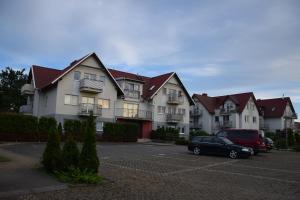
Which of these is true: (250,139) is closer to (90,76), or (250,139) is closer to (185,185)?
(185,185)

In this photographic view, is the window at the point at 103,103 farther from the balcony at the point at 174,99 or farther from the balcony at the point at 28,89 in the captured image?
the balcony at the point at 174,99

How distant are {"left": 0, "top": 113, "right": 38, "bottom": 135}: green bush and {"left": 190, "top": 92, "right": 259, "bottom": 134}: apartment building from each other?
40704 mm

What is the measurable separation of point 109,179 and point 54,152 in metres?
2.27

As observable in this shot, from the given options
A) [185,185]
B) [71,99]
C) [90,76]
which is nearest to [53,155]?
[185,185]

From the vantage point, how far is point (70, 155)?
12445mm

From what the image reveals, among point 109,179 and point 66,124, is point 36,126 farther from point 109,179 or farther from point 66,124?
point 109,179

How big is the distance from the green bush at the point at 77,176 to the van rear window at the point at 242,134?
17743 millimetres

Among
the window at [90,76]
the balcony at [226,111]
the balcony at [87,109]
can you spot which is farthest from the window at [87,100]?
the balcony at [226,111]

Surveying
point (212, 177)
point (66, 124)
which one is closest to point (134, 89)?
point (66, 124)

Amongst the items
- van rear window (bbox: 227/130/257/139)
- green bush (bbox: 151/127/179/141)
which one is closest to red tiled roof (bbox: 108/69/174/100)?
green bush (bbox: 151/127/179/141)

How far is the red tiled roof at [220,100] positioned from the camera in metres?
64.7

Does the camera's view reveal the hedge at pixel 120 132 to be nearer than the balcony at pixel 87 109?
Yes

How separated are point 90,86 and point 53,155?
29.3 m

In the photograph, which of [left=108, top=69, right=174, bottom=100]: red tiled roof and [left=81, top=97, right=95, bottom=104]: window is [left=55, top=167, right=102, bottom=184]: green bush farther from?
[left=108, top=69, right=174, bottom=100]: red tiled roof
